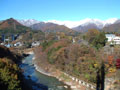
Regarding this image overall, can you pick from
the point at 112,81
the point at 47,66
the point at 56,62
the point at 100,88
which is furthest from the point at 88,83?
the point at 47,66

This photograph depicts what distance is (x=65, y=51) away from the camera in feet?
42.4

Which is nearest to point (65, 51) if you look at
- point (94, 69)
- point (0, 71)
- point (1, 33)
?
point (94, 69)

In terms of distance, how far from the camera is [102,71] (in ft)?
30.6

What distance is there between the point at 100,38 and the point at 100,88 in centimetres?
584

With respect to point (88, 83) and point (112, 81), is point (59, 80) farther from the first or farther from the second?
point (112, 81)

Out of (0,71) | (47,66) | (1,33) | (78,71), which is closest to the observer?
(0,71)

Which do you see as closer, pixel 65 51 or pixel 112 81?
pixel 112 81

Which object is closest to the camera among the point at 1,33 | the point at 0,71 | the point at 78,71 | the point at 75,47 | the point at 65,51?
the point at 0,71

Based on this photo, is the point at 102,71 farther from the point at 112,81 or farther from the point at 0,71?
the point at 0,71

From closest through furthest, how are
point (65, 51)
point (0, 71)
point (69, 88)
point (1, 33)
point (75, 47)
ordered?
1. point (0, 71)
2. point (69, 88)
3. point (75, 47)
4. point (65, 51)
5. point (1, 33)

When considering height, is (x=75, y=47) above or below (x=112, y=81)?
above

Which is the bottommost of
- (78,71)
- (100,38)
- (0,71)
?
(78,71)

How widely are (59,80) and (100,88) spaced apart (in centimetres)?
342

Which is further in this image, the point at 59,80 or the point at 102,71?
the point at 59,80
